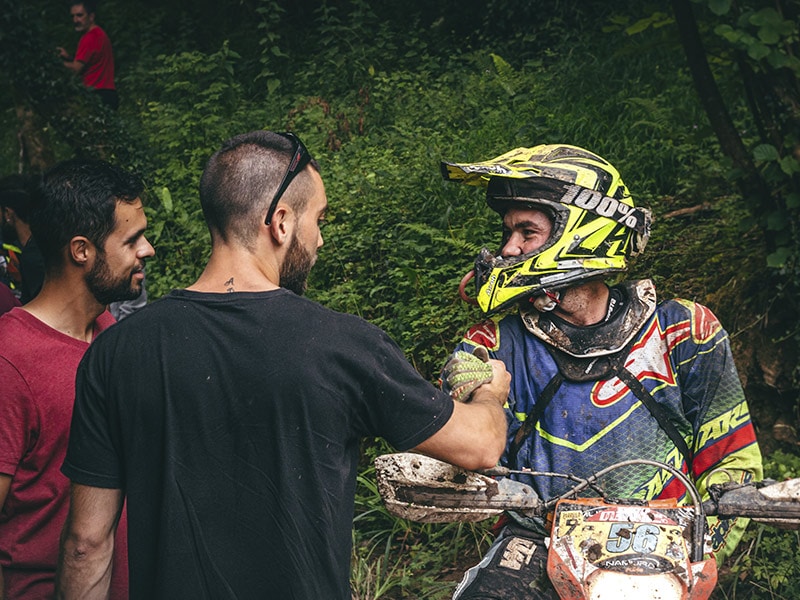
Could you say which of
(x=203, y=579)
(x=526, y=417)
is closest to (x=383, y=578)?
(x=526, y=417)

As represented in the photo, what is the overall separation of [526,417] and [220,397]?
1.37 meters

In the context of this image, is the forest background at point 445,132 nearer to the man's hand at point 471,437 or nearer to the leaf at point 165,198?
the leaf at point 165,198

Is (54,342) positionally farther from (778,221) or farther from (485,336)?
(778,221)

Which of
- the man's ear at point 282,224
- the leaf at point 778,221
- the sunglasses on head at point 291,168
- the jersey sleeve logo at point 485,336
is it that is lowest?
the leaf at point 778,221

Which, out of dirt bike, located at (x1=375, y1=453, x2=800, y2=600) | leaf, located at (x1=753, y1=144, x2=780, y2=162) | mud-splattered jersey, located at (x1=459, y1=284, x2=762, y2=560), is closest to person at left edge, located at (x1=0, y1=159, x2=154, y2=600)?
dirt bike, located at (x1=375, y1=453, x2=800, y2=600)

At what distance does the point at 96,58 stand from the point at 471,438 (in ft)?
34.5

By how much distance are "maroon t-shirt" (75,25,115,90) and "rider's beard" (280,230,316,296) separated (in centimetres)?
970

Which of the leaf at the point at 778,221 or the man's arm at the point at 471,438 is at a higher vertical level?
the man's arm at the point at 471,438

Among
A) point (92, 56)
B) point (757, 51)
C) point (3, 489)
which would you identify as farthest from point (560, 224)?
point (92, 56)

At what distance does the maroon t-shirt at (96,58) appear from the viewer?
11.7 m

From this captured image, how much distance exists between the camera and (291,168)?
9.51 ft

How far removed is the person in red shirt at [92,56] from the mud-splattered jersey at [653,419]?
31.4 feet

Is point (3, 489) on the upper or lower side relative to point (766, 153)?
lower

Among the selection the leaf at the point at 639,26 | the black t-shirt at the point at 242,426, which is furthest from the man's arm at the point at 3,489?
the leaf at the point at 639,26
